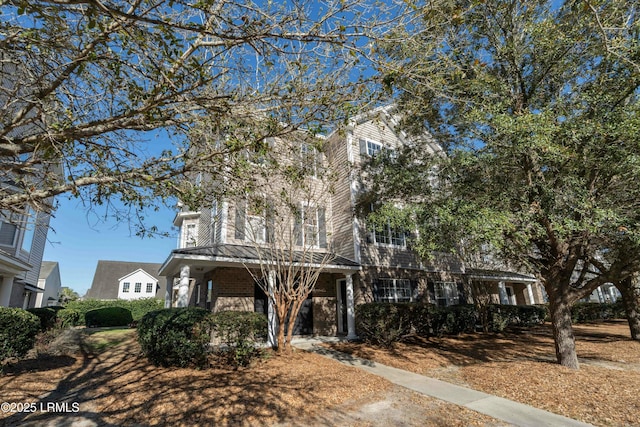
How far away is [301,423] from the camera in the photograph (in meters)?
4.72

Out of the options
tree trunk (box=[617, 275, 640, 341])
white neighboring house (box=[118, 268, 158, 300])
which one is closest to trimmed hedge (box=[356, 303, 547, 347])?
tree trunk (box=[617, 275, 640, 341])

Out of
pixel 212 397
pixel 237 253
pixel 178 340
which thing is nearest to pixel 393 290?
pixel 237 253

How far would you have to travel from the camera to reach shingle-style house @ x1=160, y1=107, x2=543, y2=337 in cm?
1131

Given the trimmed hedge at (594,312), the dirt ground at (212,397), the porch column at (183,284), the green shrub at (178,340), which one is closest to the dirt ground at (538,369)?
the dirt ground at (212,397)

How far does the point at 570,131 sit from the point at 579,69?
269 centimetres

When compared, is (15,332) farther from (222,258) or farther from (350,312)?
(350,312)

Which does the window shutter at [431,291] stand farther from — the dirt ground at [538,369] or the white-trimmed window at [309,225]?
the white-trimmed window at [309,225]

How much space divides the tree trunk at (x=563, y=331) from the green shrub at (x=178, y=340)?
865cm

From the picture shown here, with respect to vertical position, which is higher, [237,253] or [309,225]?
[309,225]

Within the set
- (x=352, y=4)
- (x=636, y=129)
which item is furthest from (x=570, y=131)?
(x=352, y=4)

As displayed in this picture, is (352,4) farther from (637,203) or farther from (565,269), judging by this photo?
(565,269)

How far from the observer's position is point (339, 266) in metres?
12.3

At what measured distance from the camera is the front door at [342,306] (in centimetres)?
1389

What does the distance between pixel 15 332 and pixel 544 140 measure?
12474mm
